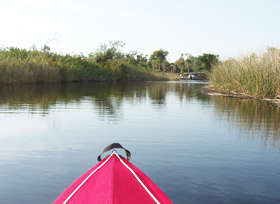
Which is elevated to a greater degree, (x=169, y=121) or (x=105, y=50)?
(x=105, y=50)

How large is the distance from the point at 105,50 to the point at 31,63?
32.5 meters

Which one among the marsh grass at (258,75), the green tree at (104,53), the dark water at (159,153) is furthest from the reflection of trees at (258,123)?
the green tree at (104,53)

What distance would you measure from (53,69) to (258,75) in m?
22.0

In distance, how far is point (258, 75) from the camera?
14391 millimetres

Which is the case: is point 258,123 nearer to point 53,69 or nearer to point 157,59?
point 53,69

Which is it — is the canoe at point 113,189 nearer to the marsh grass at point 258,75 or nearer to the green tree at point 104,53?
the marsh grass at point 258,75

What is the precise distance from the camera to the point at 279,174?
13.4 ft

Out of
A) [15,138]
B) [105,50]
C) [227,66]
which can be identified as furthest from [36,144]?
[105,50]

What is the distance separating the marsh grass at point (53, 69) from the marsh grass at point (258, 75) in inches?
676

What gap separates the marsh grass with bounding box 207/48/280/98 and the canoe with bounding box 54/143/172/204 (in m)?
12.3

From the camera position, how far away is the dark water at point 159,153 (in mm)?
3482

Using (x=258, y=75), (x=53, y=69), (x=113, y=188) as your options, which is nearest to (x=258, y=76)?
(x=258, y=75)

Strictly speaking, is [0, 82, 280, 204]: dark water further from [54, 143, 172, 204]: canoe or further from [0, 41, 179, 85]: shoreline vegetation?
[0, 41, 179, 85]: shoreline vegetation

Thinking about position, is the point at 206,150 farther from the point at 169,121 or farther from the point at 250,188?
the point at 169,121
